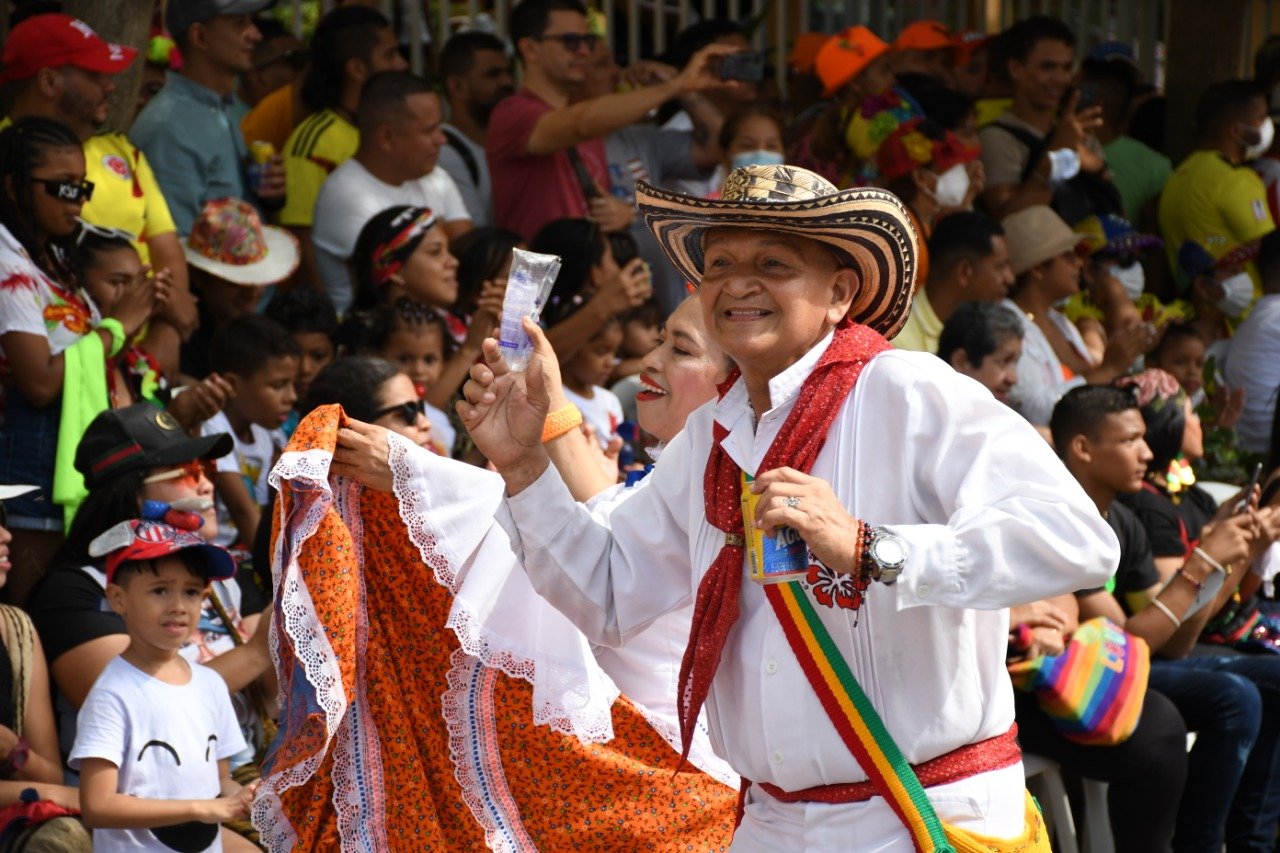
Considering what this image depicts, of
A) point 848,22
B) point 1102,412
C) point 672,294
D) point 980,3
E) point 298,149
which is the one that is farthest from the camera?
point 980,3

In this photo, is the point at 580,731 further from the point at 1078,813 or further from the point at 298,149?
the point at 298,149

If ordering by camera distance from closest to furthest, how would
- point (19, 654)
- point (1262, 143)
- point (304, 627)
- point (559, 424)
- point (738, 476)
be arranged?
point (738, 476) → point (304, 627) → point (559, 424) → point (19, 654) → point (1262, 143)

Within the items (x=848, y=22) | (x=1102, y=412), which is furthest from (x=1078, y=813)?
(x=848, y=22)

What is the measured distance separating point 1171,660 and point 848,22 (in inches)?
266

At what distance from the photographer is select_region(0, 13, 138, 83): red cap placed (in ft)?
20.7

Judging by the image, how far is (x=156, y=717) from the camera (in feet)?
14.3

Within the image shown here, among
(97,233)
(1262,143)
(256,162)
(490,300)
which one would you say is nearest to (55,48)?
(97,233)

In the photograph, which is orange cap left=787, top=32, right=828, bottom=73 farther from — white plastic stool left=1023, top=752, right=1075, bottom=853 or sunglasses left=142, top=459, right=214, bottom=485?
sunglasses left=142, top=459, right=214, bottom=485

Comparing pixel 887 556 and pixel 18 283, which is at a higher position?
pixel 887 556

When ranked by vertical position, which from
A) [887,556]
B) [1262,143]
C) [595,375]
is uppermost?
[887,556]

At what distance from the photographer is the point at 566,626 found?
4.02m

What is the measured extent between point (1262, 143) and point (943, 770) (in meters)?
9.40

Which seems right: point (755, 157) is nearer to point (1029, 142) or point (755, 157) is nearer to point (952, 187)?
point (952, 187)

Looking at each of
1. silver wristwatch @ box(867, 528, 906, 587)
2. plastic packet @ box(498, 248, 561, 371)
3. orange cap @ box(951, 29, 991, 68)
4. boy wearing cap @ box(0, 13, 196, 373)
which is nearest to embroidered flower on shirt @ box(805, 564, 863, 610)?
silver wristwatch @ box(867, 528, 906, 587)
